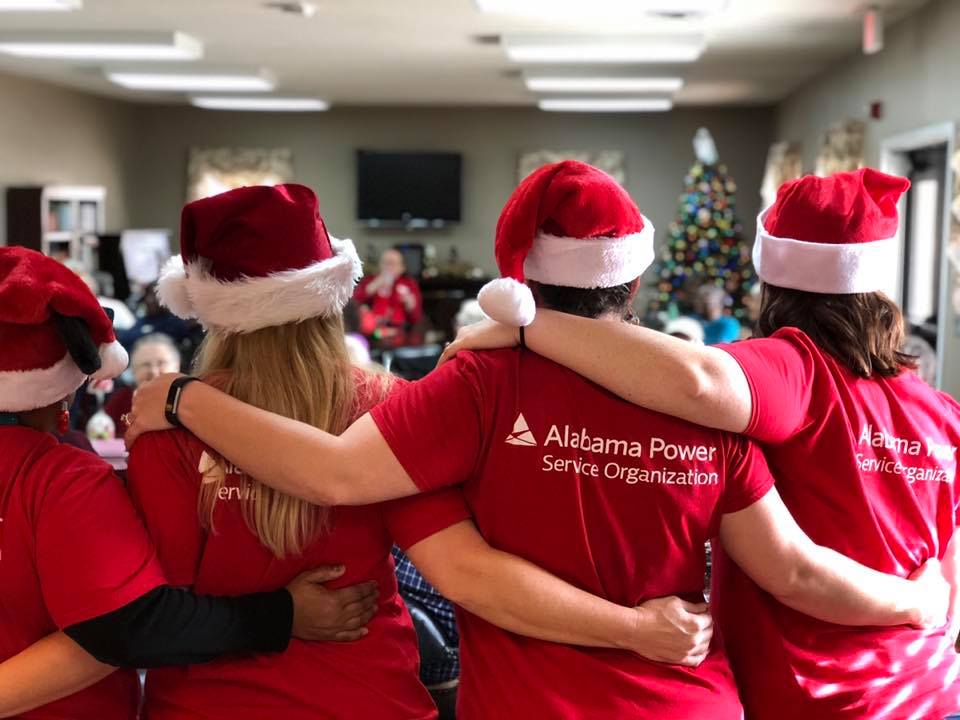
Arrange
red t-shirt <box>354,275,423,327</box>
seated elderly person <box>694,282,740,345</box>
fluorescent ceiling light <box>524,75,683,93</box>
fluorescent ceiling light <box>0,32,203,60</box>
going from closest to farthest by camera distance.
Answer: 1. seated elderly person <box>694,282,740,345</box>
2. fluorescent ceiling light <box>0,32,203,60</box>
3. fluorescent ceiling light <box>524,75,683,93</box>
4. red t-shirt <box>354,275,423,327</box>

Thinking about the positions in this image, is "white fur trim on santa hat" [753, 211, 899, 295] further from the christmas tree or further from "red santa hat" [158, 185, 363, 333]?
the christmas tree

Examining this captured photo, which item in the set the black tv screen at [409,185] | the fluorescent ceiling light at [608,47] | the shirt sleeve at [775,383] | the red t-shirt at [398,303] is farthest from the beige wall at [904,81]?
the shirt sleeve at [775,383]

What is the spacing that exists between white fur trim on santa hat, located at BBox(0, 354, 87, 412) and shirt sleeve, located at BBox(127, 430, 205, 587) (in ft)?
0.43

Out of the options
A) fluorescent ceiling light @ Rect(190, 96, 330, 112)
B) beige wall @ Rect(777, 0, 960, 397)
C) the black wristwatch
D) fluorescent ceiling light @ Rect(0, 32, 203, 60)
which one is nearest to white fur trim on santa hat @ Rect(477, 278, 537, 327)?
the black wristwatch

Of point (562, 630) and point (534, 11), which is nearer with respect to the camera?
point (562, 630)

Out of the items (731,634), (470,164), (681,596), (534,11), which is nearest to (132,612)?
(681,596)

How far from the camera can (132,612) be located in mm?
1295

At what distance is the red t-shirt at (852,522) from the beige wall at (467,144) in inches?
443

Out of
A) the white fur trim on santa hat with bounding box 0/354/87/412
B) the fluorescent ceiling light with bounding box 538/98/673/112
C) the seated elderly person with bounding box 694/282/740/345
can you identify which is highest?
the fluorescent ceiling light with bounding box 538/98/673/112

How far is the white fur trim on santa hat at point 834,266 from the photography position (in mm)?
1538

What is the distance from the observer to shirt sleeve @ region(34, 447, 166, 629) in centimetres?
128

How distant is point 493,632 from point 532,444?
0.93ft

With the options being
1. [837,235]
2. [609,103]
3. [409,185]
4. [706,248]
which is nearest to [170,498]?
[837,235]

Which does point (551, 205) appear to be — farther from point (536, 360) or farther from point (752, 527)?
point (752, 527)
